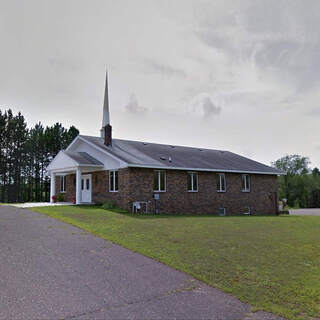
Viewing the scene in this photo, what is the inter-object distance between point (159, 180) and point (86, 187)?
578 centimetres

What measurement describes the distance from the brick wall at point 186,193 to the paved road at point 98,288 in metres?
9.81

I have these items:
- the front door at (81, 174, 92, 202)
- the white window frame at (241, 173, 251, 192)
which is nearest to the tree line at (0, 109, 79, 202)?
the front door at (81, 174, 92, 202)

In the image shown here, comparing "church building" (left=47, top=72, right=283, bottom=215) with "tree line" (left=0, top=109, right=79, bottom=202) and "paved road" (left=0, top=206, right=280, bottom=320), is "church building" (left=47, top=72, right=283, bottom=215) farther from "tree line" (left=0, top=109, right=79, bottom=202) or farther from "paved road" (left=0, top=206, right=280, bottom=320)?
"tree line" (left=0, top=109, right=79, bottom=202)

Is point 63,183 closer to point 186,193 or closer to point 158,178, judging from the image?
point 158,178

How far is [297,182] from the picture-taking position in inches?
2238

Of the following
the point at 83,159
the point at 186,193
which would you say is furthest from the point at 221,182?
the point at 83,159

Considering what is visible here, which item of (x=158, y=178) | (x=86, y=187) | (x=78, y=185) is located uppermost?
(x=158, y=178)

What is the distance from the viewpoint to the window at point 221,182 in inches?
837

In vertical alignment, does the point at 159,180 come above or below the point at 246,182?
above

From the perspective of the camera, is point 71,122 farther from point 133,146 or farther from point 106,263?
point 106,263

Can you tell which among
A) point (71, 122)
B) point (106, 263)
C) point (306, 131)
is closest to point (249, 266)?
point (106, 263)

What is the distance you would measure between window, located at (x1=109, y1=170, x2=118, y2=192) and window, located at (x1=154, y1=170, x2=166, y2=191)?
7.87 ft

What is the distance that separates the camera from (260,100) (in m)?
16.2

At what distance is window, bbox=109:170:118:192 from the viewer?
1812 cm
